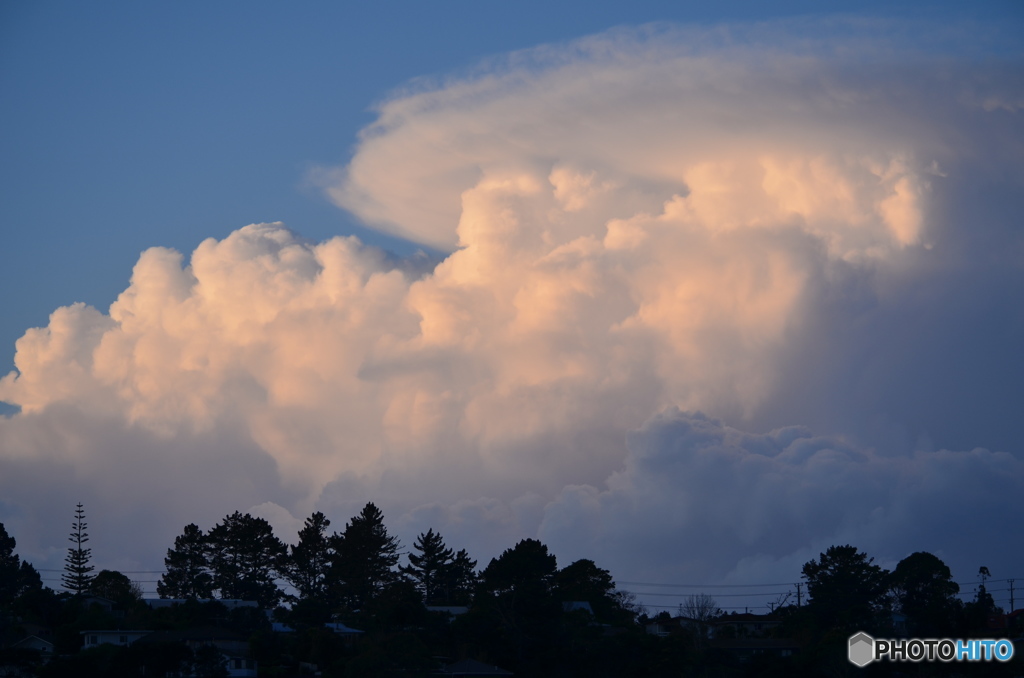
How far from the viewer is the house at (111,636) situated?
11325 cm

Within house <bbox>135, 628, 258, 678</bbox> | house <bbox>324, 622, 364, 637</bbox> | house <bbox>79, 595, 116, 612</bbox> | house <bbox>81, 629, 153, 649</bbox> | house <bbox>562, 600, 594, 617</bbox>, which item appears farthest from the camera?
house <bbox>562, 600, 594, 617</bbox>

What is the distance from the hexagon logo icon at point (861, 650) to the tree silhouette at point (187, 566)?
87990 millimetres

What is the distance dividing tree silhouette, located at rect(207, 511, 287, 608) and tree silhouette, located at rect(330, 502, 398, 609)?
8.93 metres

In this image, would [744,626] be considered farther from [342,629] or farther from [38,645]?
[38,645]

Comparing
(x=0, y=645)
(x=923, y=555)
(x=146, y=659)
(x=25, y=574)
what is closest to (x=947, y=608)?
(x=923, y=555)

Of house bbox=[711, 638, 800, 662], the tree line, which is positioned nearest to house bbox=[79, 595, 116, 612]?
the tree line

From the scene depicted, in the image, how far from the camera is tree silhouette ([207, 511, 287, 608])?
509 feet

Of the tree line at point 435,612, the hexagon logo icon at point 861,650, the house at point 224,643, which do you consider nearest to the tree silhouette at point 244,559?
the tree line at point 435,612

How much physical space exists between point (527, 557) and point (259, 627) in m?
32.1

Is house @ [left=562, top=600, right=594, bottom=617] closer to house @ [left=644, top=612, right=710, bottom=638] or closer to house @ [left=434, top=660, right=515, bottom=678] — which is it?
house @ [left=644, top=612, right=710, bottom=638]

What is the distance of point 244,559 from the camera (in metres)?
156

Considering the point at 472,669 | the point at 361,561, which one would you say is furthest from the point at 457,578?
the point at 472,669

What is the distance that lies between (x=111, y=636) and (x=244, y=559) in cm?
4233

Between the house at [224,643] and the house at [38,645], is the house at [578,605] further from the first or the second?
the house at [38,645]
